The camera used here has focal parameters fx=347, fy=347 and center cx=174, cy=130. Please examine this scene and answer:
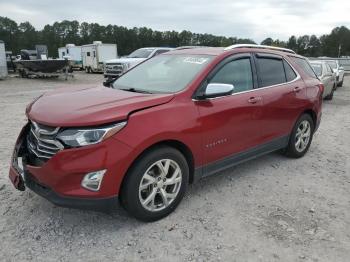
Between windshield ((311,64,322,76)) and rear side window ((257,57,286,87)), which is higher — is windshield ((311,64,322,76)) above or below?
below

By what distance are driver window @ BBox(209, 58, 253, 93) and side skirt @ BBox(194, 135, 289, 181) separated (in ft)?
2.67

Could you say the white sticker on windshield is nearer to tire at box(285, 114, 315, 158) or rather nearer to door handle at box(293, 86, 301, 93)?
door handle at box(293, 86, 301, 93)

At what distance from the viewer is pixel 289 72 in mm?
5293

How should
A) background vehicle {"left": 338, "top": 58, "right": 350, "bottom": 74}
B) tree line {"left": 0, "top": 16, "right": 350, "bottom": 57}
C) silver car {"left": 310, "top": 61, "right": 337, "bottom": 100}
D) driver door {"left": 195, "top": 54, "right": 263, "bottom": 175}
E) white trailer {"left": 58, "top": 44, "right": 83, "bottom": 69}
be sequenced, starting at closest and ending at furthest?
driver door {"left": 195, "top": 54, "right": 263, "bottom": 175}
silver car {"left": 310, "top": 61, "right": 337, "bottom": 100}
white trailer {"left": 58, "top": 44, "right": 83, "bottom": 69}
background vehicle {"left": 338, "top": 58, "right": 350, "bottom": 74}
tree line {"left": 0, "top": 16, "right": 350, "bottom": 57}

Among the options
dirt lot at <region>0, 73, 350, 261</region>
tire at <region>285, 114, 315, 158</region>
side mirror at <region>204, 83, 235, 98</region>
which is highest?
side mirror at <region>204, 83, 235, 98</region>

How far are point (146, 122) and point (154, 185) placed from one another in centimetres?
66

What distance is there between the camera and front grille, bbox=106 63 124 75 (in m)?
17.7

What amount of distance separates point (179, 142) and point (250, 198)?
1.25 metres

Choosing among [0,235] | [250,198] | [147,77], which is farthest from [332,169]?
[0,235]

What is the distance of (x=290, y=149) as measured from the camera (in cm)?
544

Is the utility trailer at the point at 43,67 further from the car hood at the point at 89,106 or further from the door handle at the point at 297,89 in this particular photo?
the car hood at the point at 89,106

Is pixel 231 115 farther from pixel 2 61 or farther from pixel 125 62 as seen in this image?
pixel 2 61

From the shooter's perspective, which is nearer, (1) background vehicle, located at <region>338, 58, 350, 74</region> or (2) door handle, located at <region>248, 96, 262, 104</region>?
(2) door handle, located at <region>248, 96, 262, 104</region>

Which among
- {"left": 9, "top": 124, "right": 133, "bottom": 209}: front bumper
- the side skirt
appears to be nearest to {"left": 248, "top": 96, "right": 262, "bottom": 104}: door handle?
the side skirt
